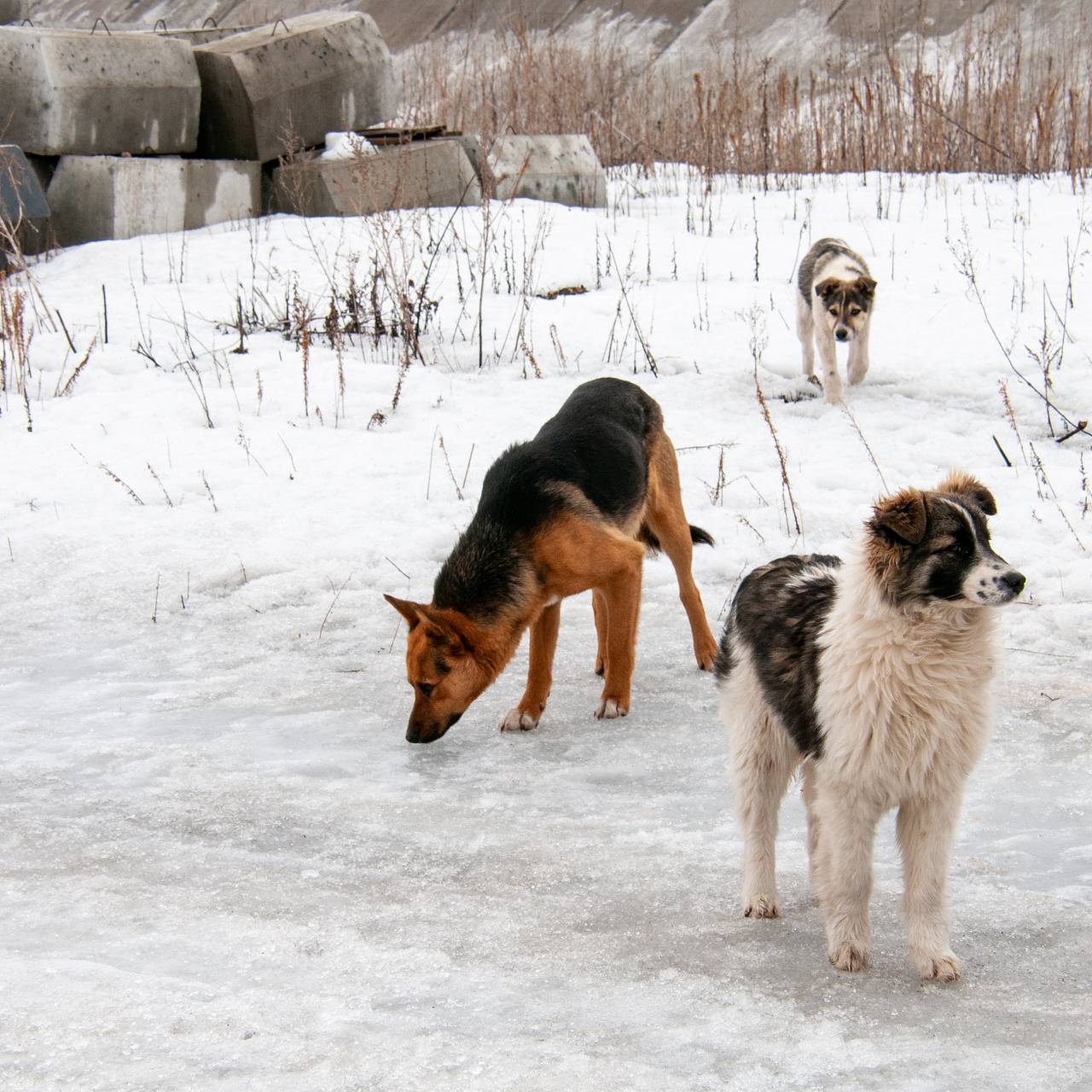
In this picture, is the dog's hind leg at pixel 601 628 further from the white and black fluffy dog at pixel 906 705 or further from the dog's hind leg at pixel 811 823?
the white and black fluffy dog at pixel 906 705

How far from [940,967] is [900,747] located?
0.57 meters

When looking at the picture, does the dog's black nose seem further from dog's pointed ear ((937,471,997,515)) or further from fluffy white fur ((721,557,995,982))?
dog's pointed ear ((937,471,997,515))

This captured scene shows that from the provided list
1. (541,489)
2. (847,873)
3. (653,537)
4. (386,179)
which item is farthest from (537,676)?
(386,179)

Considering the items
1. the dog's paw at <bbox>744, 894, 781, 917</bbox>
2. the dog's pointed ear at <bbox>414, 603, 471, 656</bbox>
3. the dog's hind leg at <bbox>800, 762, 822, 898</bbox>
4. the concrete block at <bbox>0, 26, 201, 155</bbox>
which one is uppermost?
the concrete block at <bbox>0, 26, 201, 155</bbox>

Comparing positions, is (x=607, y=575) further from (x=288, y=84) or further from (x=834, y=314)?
(x=288, y=84)

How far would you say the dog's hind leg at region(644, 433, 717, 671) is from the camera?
597 centimetres

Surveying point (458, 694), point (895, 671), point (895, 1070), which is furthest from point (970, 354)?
point (895, 1070)

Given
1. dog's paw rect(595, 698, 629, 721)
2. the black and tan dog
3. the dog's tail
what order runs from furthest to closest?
the dog's tail, dog's paw rect(595, 698, 629, 721), the black and tan dog

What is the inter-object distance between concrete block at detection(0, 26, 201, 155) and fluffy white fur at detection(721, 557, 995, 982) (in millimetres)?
10587

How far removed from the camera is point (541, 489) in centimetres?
541

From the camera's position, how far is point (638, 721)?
5.36 meters

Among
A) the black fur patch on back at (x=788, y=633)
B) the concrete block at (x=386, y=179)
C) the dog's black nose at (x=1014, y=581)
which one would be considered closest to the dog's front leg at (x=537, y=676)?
the black fur patch on back at (x=788, y=633)

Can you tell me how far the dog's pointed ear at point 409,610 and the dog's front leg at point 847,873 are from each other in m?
1.94

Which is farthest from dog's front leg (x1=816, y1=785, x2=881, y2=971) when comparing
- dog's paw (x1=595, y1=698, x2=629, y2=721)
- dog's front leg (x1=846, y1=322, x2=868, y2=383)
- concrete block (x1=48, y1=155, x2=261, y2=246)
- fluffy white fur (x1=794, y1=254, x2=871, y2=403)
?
concrete block (x1=48, y1=155, x2=261, y2=246)
